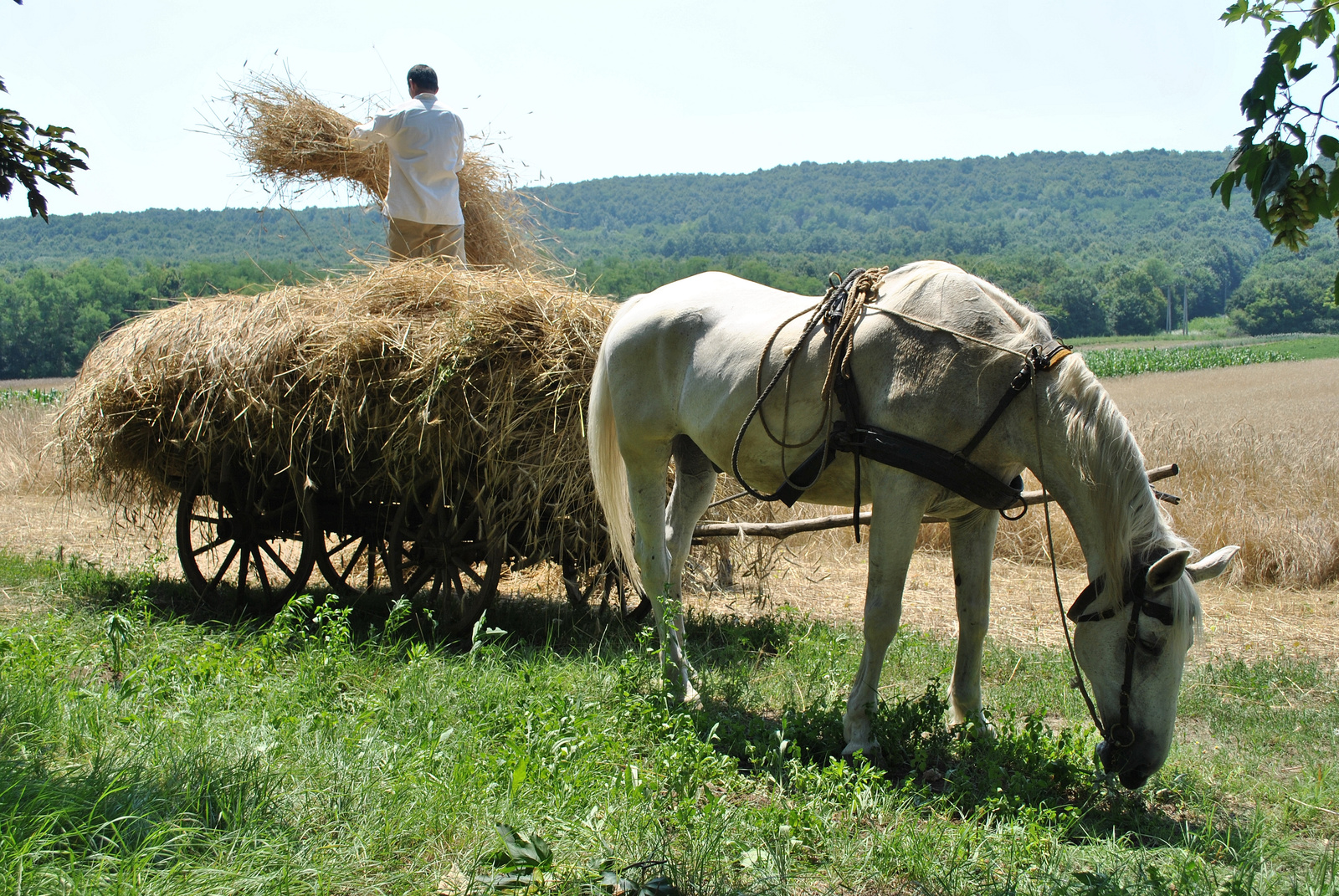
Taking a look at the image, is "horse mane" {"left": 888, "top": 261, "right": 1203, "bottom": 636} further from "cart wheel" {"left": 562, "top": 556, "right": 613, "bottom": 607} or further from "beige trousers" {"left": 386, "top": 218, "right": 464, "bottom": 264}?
"beige trousers" {"left": 386, "top": 218, "right": 464, "bottom": 264}

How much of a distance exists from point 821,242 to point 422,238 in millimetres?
78686

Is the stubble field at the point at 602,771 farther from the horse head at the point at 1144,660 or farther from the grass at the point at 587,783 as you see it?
the horse head at the point at 1144,660

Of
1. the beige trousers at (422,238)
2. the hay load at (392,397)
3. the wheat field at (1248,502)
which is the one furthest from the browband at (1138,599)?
the wheat field at (1248,502)

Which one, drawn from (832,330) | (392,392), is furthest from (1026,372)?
(392,392)

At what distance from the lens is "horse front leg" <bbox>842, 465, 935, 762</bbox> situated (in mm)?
3035

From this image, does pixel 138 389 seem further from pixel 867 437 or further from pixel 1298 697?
pixel 1298 697

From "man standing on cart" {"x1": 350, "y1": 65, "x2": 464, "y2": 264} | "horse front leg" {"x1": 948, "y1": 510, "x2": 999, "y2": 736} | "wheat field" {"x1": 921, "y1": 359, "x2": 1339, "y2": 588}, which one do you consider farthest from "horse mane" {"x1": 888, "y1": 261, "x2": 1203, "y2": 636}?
"wheat field" {"x1": 921, "y1": 359, "x2": 1339, "y2": 588}

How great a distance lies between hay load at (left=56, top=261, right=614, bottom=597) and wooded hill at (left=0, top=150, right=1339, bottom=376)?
725mm

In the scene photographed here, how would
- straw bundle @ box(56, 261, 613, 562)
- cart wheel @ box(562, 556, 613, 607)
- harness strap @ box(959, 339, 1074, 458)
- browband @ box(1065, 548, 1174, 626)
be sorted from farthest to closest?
1. cart wheel @ box(562, 556, 613, 607)
2. straw bundle @ box(56, 261, 613, 562)
3. harness strap @ box(959, 339, 1074, 458)
4. browband @ box(1065, 548, 1174, 626)

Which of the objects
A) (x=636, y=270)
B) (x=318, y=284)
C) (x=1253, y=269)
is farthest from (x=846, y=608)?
(x=1253, y=269)

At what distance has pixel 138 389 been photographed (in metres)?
4.92

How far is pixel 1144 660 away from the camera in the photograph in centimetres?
274

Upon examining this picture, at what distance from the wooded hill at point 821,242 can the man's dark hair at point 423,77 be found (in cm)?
117

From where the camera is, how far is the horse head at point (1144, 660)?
2674mm
